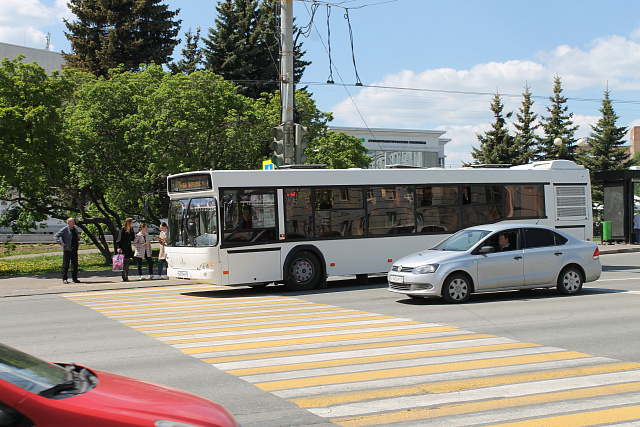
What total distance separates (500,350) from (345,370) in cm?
243

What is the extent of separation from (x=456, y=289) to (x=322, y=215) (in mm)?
4901

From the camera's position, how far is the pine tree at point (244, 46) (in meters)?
46.1

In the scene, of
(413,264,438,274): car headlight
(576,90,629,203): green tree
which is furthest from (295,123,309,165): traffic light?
(576,90,629,203): green tree

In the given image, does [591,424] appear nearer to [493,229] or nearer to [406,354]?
[406,354]

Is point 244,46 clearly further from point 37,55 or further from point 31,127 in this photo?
point 37,55

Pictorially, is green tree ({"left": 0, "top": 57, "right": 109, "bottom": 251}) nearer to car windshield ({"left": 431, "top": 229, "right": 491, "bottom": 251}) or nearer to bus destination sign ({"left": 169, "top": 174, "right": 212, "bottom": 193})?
bus destination sign ({"left": 169, "top": 174, "right": 212, "bottom": 193})

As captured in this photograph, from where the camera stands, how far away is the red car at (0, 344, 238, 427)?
2.97m

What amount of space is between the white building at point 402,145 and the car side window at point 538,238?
184ft

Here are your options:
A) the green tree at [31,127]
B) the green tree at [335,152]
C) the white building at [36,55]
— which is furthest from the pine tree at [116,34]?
the white building at [36,55]

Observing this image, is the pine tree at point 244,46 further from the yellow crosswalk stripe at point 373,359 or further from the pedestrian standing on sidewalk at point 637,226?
the yellow crosswalk stripe at point 373,359

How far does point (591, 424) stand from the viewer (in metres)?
5.51

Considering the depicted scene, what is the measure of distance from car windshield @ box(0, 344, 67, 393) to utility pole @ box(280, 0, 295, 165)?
16215mm

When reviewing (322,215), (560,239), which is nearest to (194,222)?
(322,215)

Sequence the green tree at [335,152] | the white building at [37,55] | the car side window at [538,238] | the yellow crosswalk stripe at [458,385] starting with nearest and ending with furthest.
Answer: the yellow crosswalk stripe at [458,385]
the car side window at [538,238]
the green tree at [335,152]
the white building at [37,55]
